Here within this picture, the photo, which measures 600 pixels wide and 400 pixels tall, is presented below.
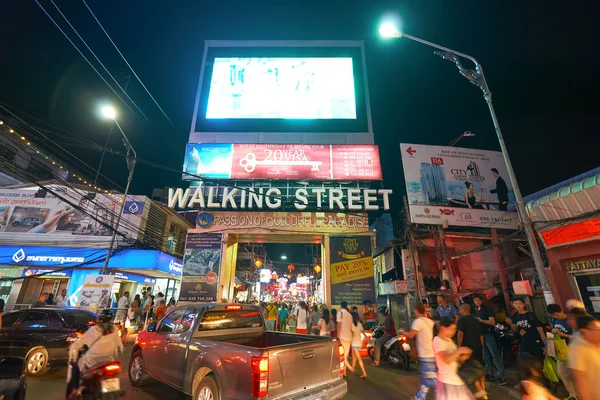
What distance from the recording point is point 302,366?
13.7ft

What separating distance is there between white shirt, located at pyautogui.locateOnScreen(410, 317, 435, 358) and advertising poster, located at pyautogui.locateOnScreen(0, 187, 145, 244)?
64.5 feet

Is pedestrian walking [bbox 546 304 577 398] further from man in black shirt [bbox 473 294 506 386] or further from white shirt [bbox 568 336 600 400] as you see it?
white shirt [bbox 568 336 600 400]

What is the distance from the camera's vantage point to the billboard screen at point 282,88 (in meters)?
19.4

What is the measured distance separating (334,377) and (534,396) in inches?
110

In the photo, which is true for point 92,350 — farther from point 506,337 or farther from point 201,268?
point 201,268

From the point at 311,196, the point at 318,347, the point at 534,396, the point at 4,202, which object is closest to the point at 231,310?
the point at 318,347

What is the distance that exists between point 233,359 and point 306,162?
12667 mm

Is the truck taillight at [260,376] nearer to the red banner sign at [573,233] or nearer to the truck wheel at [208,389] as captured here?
the truck wheel at [208,389]

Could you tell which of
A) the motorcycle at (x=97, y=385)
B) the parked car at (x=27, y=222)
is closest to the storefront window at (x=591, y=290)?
the motorcycle at (x=97, y=385)

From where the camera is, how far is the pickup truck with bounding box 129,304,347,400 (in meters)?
3.77

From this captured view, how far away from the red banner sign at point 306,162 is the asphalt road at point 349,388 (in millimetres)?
9989

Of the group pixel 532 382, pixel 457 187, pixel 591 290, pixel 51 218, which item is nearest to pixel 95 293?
pixel 51 218

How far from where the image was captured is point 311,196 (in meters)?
15.1

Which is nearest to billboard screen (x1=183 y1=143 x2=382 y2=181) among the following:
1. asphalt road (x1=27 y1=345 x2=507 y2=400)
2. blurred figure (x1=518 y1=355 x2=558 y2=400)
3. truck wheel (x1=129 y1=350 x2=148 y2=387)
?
asphalt road (x1=27 y1=345 x2=507 y2=400)
